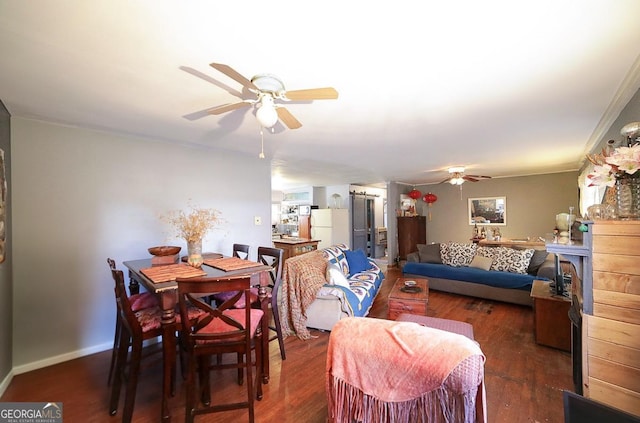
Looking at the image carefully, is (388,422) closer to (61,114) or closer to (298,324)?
(298,324)

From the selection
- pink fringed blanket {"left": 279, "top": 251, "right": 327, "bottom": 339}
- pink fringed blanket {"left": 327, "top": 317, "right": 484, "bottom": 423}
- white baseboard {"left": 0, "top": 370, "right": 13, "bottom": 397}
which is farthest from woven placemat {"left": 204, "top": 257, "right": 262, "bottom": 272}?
white baseboard {"left": 0, "top": 370, "right": 13, "bottom": 397}

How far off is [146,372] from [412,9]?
3256mm

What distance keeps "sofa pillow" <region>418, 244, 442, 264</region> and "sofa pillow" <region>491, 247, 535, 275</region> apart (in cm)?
89

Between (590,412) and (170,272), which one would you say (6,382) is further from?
(590,412)

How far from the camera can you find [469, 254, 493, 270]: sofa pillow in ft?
14.8

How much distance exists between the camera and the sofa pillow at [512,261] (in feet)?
13.8

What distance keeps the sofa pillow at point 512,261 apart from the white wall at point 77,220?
4.78 meters

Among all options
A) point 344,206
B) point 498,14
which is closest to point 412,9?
point 498,14

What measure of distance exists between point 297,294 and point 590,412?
2.49 m

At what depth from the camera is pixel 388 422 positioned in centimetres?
117

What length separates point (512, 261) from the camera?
429 cm

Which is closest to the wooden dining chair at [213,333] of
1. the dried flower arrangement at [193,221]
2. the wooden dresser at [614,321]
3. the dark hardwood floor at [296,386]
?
the dark hardwood floor at [296,386]

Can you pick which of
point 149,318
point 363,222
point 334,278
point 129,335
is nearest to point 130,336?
point 129,335

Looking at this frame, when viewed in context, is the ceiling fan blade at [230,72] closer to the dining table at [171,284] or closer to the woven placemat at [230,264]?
the dining table at [171,284]
